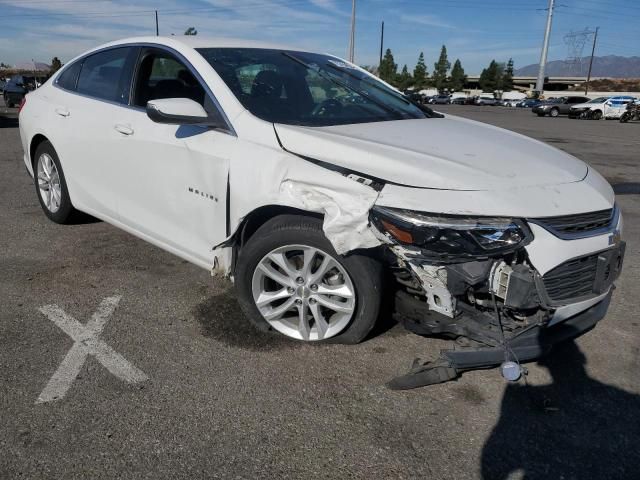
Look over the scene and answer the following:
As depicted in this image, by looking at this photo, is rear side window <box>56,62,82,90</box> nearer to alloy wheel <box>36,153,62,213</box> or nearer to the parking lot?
alloy wheel <box>36,153,62,213</box>

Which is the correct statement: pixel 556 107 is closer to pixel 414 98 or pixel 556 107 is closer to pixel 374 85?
pixel 414 98

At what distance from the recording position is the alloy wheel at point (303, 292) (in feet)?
9.26

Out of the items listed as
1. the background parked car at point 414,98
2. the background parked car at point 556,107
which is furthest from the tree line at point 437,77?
the background parked car at point 414,98

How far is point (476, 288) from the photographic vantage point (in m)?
2.45

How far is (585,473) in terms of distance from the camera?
2.19m

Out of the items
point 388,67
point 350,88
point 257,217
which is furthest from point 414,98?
point 388,67

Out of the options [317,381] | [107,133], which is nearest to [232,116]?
[107,133]

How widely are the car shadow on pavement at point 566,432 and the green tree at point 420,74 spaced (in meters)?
111

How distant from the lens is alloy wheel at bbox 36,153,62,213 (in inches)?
188

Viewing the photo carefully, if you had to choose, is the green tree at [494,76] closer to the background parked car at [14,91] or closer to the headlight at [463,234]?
the background parked car at [14,91]

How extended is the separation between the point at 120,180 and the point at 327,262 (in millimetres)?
1896

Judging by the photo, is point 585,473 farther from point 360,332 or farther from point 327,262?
point 327,262

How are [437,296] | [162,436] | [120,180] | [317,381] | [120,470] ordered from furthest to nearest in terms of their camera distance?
[120,180], [317,381], [437,296], [162,436], [120,470]

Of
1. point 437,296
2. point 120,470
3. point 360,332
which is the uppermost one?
point 437,296
